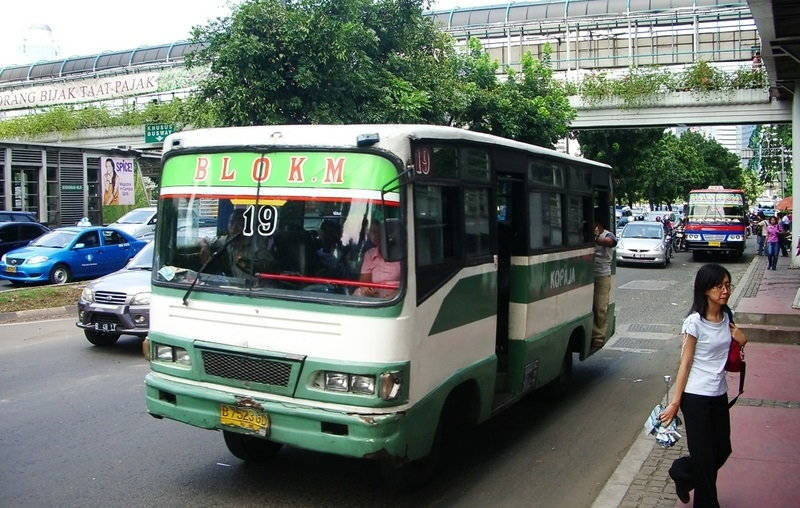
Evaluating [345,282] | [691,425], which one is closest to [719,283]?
[691,425]

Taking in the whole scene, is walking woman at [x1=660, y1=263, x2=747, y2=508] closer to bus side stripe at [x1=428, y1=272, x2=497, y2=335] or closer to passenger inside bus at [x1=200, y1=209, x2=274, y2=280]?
bus side stripe at [x1=428, y1=272, x2=497, y2=335]

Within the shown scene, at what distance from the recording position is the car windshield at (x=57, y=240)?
19297 mm

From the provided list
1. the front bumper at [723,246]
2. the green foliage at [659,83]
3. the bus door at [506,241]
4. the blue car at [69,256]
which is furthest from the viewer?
the front bumper at [723,246]

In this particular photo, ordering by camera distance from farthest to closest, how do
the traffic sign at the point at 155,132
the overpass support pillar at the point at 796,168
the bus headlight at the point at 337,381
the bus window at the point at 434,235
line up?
the traffic sign at the point at 155,132 < the overpass support pillar at the point at 796,168 < the bus window at the point at 434,235 < the bus headlight at the point at 337,381

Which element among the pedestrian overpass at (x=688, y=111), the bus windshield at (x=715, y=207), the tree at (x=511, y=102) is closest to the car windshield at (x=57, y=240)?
the tree at (x=511, y=102)

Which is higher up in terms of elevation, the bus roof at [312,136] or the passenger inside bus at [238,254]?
the bus roof at [312,136]

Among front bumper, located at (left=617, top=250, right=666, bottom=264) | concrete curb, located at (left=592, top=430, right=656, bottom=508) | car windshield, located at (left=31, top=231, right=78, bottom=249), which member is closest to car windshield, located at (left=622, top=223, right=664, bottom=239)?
front bumper, located at (left=617, top=250, right=666, bottom=264)

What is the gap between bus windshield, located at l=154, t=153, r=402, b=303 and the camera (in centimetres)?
491

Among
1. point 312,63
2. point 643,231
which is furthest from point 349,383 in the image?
point 643,231

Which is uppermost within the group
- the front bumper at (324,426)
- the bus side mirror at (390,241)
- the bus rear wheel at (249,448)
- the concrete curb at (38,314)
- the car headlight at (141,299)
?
the bus side mirror at (390,241)

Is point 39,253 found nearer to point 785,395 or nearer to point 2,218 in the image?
point 2,218

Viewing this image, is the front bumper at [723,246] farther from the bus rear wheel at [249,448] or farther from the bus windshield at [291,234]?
the bus windshield at [291,234]

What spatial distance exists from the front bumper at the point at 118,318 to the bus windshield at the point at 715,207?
2504cm

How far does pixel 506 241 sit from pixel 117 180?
26811 mm
